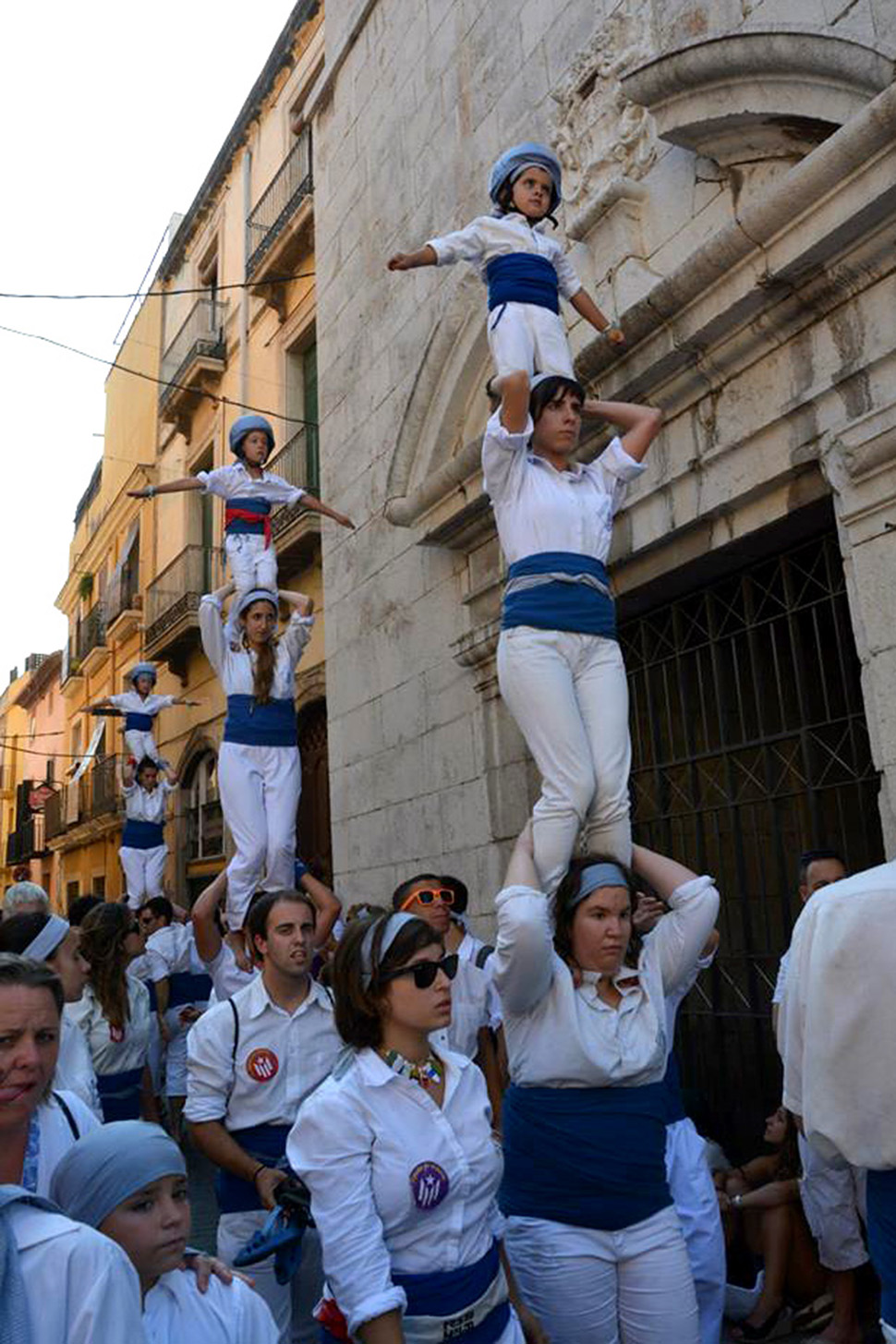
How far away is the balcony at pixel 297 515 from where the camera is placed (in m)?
10.3

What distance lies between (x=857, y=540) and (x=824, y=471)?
342 millimetres

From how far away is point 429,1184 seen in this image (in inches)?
83.0

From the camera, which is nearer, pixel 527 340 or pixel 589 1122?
pixel 589 1122

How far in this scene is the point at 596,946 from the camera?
262 cm

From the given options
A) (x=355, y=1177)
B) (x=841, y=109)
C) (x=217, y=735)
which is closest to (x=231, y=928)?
(x=355, y=1177)

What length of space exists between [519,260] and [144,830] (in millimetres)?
7832

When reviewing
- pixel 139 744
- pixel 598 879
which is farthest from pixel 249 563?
pixel 139 744

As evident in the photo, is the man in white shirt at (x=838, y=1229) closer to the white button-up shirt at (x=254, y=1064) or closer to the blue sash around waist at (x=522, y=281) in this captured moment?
the white button-up shirt at (x=254, y=1064)

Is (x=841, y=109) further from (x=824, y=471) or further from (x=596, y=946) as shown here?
(x=596, y=946)

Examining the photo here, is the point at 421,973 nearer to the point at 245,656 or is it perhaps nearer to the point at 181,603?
the point at 245,656

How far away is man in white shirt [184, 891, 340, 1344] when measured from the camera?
2854mm

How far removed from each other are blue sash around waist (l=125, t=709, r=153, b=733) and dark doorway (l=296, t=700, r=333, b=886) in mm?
1646

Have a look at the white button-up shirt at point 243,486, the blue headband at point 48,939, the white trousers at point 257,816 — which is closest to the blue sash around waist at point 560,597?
the blue headband at point 48,939

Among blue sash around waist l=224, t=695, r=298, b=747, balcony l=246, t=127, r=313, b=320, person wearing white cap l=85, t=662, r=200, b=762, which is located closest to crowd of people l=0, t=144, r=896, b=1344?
blue sash around waist l=224, t=695, r=298, b=747
